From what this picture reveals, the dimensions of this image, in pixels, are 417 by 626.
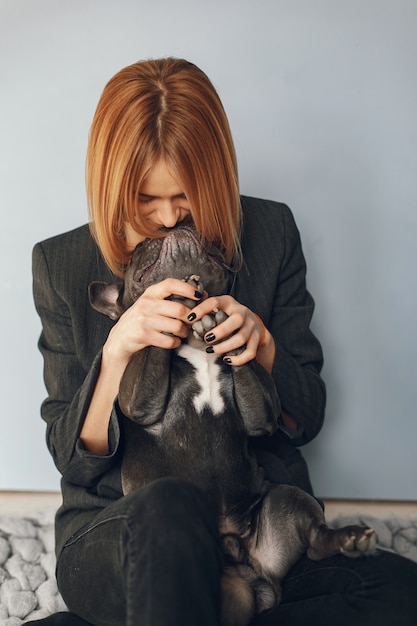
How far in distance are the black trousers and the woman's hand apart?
349 millimetres

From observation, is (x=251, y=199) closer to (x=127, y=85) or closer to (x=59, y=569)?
(x=127, y=85)

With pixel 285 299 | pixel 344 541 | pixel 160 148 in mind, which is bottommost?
pixel 344 541

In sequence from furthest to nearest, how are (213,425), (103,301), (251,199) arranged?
1. (251,199)
2. (103,301)
3. (213,425)

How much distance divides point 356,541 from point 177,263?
701mm

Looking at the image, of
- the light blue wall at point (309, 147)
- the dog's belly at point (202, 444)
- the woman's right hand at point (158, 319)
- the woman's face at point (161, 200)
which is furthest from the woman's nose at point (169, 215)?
the light blue wall at point (309, 147)

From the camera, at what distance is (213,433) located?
1809mm

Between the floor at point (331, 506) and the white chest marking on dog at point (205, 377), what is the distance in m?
1.14

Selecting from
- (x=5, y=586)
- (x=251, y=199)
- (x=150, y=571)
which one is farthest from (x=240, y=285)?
(x=5, y=586)

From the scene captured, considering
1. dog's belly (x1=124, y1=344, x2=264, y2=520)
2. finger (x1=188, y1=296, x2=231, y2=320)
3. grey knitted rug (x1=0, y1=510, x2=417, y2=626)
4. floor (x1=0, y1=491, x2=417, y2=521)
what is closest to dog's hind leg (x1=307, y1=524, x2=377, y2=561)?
dog's belly (x1=124, y1=344, x2=264, y2=520)

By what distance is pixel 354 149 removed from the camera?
8.95 feet

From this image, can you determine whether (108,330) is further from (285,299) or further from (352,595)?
(352,595)

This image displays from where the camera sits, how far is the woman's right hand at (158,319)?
1706 millimetres

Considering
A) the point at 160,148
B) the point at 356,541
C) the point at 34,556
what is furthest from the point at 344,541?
the point at 34,556

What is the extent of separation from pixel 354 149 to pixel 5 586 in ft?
5.72
